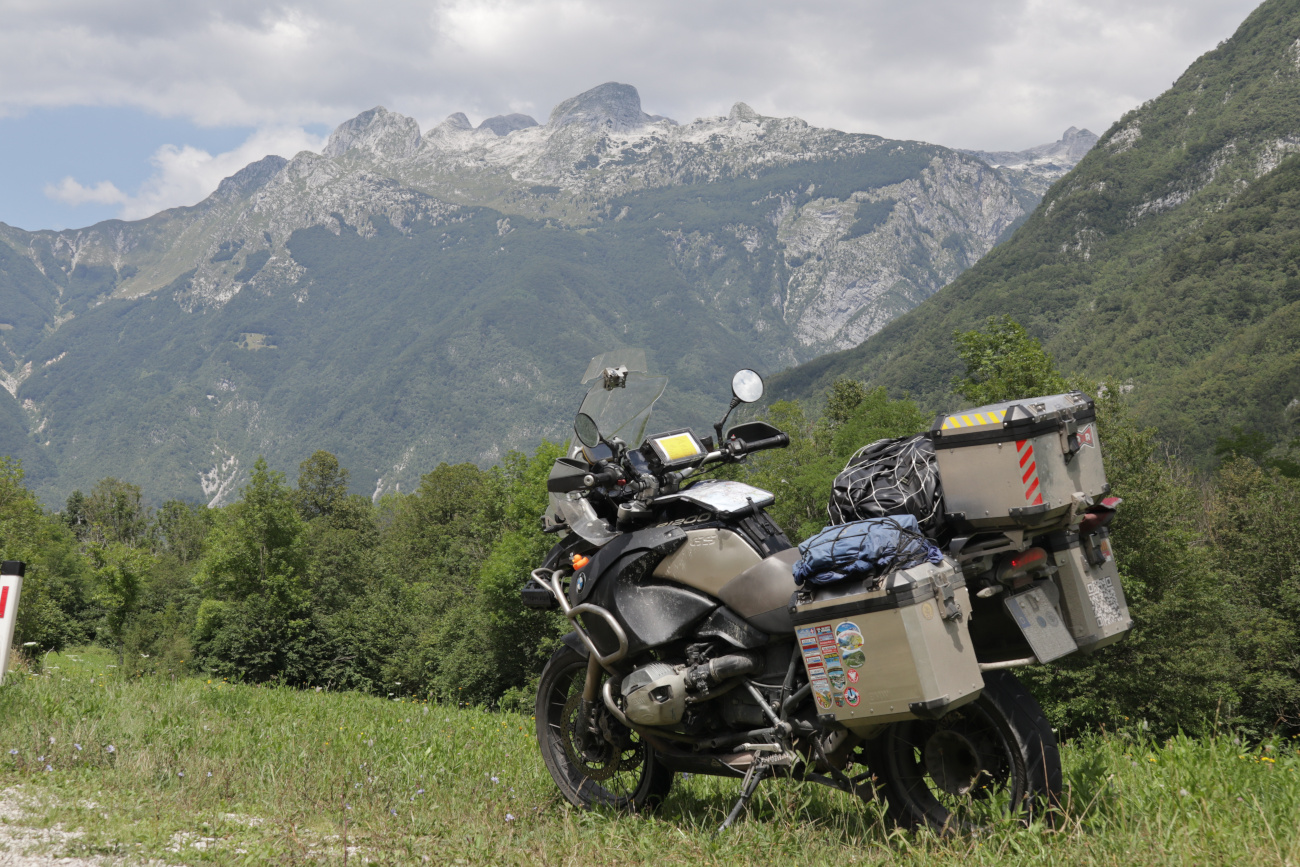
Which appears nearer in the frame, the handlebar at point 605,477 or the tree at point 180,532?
the handlebar at point 605,477

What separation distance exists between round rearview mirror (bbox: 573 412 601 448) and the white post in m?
4.56

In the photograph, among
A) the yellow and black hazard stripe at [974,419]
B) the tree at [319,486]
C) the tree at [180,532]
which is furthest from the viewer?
the tree at [180,532]

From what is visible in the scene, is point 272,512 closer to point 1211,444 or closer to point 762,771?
point 762,771

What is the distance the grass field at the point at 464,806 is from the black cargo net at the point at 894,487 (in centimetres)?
135

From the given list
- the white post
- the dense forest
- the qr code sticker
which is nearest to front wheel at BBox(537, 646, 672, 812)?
the qr code sticker

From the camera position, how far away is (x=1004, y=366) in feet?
120

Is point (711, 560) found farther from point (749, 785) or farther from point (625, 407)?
point (625, 407)

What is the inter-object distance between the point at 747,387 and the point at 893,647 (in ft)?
6.32

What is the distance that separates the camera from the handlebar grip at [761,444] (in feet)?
17.2

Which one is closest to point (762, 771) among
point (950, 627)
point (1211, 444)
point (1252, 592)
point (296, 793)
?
point (950, 627)

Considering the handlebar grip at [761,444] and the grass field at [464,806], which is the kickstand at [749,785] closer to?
the grass field at [464,806]

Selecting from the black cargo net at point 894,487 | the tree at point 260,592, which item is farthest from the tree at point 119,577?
the black cargo net at point 894,487

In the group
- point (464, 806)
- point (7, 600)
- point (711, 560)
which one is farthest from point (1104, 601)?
point (7, 600)

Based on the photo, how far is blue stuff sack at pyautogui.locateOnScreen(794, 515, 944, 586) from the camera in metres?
3.71
